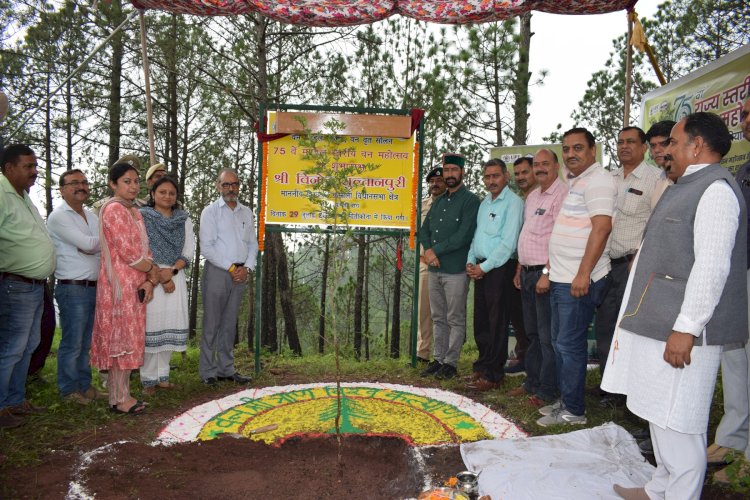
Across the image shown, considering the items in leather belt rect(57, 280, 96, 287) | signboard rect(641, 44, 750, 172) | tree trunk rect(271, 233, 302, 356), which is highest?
signboard rect(641, 44, 750, 172)

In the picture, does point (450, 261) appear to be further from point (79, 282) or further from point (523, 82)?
point (523, 82)

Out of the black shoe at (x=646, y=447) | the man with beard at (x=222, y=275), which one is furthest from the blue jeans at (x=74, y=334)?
the black shoe at (x=646, y=447)

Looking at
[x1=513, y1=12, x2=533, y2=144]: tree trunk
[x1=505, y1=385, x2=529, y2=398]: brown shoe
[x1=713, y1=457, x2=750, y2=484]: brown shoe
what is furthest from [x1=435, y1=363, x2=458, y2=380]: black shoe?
[x1=513, y1=12, x2=533, y2=144]: tree trunk

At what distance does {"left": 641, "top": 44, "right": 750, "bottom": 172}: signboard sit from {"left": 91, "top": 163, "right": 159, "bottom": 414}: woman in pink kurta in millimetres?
5012

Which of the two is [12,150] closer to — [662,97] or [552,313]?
[552,313]

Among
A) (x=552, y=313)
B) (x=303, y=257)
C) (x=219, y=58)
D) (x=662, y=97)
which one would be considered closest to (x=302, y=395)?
(x=552, y=313)

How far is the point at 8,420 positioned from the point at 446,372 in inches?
151

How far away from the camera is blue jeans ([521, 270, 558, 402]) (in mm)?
4328

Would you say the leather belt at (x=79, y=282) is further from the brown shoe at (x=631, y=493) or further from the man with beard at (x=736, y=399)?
the man with beard at (x=736, y=399)

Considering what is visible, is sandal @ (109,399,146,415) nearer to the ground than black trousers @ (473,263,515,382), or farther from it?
nearer to the ground

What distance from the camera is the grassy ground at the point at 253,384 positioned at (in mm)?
3609

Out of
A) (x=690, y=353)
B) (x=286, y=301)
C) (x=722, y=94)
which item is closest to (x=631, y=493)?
(x=690, y=353)

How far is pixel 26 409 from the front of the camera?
4152 mm

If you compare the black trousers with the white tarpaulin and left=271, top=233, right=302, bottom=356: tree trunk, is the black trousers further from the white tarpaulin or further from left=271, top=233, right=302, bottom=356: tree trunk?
left=271, top=233, right=302, bottom=356: tree trunk
